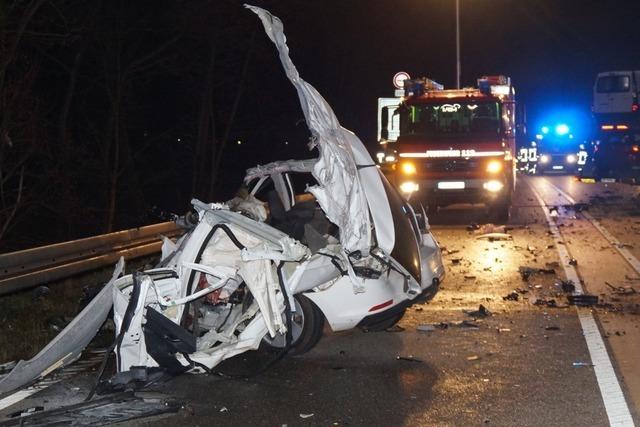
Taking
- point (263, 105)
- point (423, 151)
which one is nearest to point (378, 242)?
point (423, 151)

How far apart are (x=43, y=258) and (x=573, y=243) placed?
9.34 m

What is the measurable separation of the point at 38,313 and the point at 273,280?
3.90 m

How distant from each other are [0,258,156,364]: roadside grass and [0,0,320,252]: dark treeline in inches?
136

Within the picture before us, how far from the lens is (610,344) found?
751 cm

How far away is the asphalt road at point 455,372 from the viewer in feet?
18.4

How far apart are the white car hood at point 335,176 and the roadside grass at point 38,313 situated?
5.54 ft

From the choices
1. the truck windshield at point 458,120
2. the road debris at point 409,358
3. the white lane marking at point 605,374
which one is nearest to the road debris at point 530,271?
the white lane marking at point 605,374

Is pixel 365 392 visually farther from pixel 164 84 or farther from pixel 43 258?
pixel 164 84

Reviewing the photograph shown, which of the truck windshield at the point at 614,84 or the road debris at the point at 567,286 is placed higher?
the truck windshield at the point at 614,84

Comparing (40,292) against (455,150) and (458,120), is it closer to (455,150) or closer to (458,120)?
(455,150)

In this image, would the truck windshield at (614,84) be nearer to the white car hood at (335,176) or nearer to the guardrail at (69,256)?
the guardrail at (69,256)

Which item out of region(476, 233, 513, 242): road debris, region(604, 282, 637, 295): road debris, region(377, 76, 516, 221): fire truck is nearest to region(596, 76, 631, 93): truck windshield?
region(377, 76, 516, 221): fire truck

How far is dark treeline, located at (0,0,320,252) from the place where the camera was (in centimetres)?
1420

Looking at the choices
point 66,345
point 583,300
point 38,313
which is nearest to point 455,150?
point 583,300
